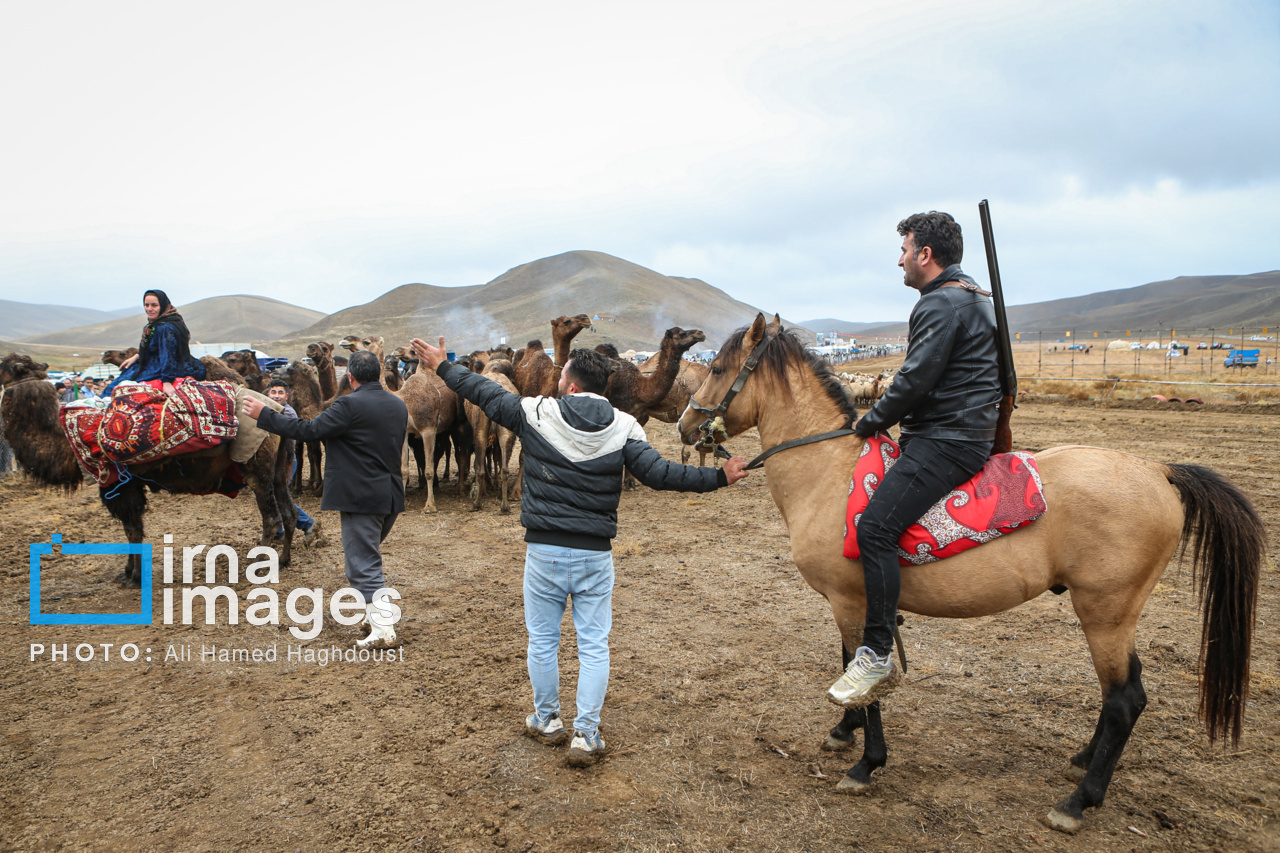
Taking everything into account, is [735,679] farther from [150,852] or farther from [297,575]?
[297,575]

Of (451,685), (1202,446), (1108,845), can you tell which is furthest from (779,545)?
(1202,446)

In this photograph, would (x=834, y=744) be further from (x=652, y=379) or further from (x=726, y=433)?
(x=652, y=379)

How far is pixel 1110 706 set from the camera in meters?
3.25

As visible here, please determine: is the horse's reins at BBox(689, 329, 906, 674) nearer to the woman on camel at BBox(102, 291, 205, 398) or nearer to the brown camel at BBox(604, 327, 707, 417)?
the woman on camel at BBox(102, 291, 205, 398)

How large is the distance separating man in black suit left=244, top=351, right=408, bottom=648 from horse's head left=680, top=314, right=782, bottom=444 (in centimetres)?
252

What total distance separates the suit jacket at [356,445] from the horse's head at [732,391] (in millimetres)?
2512

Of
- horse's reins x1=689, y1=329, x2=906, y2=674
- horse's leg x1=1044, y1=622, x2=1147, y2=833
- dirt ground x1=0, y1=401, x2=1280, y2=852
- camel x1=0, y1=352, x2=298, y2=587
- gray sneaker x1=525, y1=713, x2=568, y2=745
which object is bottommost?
dirt ground x1=0, y1=401, x2=1280, y2=852

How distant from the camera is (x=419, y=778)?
11.8 ft

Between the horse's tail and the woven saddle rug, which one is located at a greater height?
the woven saddle rug

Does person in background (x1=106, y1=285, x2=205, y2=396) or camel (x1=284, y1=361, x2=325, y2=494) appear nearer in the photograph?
person in background (x1=106, y1=285, x2=205, y2=396)

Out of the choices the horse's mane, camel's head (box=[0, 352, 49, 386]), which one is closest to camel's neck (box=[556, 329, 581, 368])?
camel's head (box=[0, 352, 49, 386])

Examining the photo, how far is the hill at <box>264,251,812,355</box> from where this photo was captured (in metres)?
94.8

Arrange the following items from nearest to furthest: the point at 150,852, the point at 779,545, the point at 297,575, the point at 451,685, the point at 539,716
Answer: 1. the point at 150,852
2. the point at 539,716
3. the point at 451,685
4. the point at 297,575
5. the point at 779,545

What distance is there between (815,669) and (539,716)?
212cm
